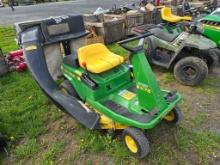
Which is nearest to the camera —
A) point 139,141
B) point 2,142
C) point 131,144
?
point 139,141

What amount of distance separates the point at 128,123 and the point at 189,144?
87 centimetres

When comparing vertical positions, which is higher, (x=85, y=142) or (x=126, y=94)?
(x=126, y=94)

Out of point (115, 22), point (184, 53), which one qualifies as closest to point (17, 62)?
point (115, 22)

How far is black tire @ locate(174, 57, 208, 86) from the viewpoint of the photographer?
4223mm

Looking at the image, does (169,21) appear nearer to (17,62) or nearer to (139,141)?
(17,62)

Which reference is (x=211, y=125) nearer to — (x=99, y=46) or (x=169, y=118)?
(x=169, y=118)

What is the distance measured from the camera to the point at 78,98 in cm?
347

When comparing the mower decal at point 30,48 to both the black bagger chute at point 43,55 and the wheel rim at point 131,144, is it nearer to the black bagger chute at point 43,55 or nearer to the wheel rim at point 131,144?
the black bagger chute at point 43,55

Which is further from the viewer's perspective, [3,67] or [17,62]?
[17,62]

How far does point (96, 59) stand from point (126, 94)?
0.60 m

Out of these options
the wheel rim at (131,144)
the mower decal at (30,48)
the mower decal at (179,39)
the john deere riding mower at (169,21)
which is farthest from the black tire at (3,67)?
the john deere riding mower at (169,21)

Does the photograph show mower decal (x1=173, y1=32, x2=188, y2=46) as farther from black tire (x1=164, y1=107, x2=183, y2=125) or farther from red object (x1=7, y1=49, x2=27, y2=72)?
red object (x1=7, y1=49, x2=27, y2=72)

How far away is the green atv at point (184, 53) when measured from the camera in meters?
4.28

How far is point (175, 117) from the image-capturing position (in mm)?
3182
